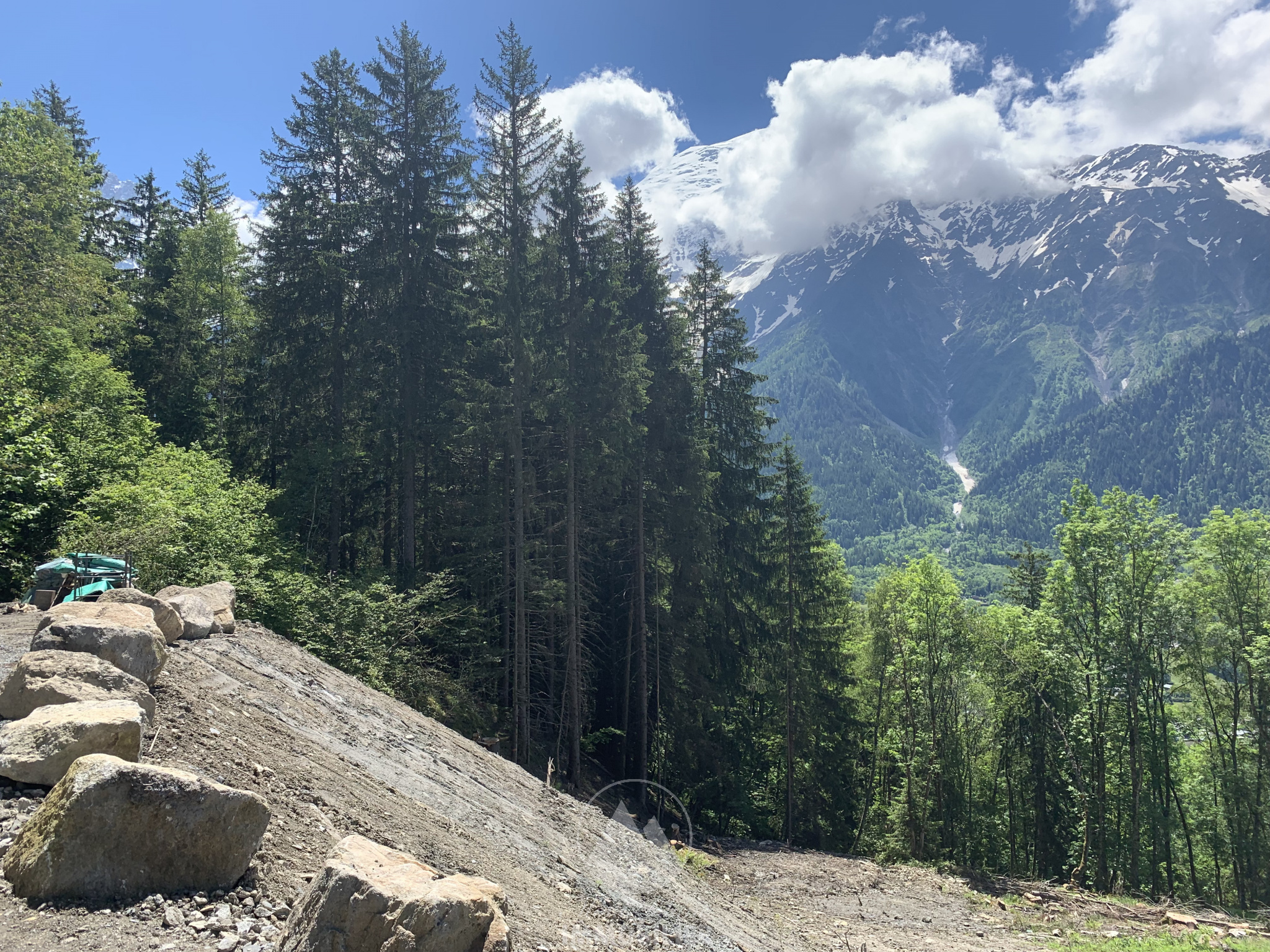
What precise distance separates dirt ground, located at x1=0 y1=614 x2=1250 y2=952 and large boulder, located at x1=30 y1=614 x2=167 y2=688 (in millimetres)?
334

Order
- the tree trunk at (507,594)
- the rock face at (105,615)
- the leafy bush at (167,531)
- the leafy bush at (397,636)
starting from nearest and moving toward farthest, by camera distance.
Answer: the rock face at (105,615)
the leafy bush at (167,531)
the leafy bush at (397,636)
the tree trunk at (507,594)

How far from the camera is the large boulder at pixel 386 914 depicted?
3510 millimetres

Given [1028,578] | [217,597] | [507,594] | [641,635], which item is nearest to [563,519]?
[507,594]

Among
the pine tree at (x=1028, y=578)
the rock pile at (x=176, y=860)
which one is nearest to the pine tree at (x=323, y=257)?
the rock pile at (x=176, y=860)

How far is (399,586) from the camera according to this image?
18.4 m

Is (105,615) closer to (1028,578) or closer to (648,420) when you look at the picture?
(648,420)

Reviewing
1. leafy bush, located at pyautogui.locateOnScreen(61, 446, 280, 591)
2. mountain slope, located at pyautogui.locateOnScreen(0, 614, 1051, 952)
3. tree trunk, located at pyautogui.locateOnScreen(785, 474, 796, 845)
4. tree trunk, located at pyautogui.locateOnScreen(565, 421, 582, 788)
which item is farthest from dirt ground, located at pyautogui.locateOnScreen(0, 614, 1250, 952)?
tree trunk, located at pyautogui.locateOnScreen(785, 474, 796, 845)

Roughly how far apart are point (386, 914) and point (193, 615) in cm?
606

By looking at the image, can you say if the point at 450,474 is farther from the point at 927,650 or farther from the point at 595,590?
the point at 927,650

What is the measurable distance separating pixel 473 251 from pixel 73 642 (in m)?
16.6

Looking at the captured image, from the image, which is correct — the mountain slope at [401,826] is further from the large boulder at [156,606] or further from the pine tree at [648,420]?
the pine tree at [648,420]

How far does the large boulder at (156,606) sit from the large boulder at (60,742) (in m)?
2.56

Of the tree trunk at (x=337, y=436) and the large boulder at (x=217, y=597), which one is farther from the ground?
the tree trunk at (x=337, y=436)

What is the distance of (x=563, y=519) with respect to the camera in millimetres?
20859
